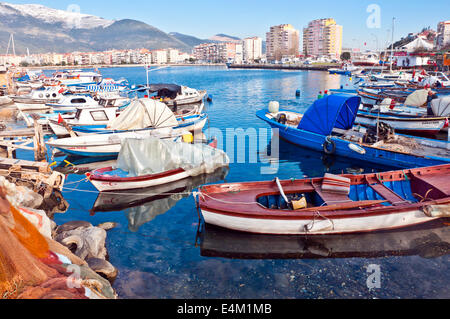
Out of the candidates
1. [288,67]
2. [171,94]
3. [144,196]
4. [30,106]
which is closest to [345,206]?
[144,196]

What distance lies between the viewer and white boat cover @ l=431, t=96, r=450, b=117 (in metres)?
24.1

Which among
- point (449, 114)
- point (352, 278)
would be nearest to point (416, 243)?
point (352, 278)

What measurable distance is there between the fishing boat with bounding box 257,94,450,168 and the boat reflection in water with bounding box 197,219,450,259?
21.4 feet

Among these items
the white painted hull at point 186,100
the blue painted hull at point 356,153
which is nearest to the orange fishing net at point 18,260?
the blue painted hull at point 356,153

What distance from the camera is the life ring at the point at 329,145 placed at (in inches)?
791

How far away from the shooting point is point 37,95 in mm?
37562

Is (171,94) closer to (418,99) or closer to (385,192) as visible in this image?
(418,99)

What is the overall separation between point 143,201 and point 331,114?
43.5 feet

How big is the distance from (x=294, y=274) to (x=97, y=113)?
19.8 meters

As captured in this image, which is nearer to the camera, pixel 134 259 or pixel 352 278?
pixel 352 278

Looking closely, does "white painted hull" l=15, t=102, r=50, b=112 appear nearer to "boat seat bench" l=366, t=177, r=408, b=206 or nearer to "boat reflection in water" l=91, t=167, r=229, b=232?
"boat reflection in water" l=91, t=167, r=229, b=232

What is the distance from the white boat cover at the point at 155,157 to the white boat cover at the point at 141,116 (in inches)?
226

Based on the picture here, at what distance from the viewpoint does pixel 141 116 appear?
2086cm

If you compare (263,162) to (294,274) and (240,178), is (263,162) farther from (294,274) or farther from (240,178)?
(294,274)
